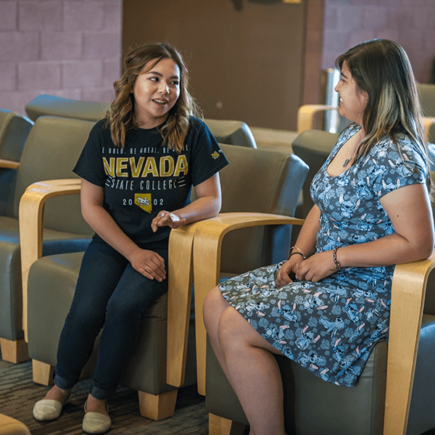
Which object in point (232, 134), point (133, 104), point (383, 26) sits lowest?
point (232, 134)

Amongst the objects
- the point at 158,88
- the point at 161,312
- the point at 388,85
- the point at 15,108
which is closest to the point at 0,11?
the point at 15,108

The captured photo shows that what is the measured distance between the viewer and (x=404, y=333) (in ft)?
5.07

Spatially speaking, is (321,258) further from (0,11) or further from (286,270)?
(0,11)

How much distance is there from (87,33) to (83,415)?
351 cm

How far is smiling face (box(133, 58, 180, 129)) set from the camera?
201cm

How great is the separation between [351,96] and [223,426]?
0.94 metres

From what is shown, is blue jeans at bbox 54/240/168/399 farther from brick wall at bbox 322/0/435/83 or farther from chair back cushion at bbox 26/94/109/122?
brick wall at bbox 322/0/435/83

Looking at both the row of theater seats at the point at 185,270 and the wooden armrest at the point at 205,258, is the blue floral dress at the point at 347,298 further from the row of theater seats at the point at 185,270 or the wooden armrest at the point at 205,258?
the wooden armrest at the point at 205,258

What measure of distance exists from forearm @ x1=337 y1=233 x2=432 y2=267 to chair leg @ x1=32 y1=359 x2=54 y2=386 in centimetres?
109

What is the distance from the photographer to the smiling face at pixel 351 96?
63.6 inches

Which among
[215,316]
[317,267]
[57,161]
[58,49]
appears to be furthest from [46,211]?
[58,49]

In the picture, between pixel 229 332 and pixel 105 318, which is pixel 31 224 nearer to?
pixel 105 318

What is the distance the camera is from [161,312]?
193 cm

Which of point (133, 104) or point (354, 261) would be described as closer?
point (354, 261)
